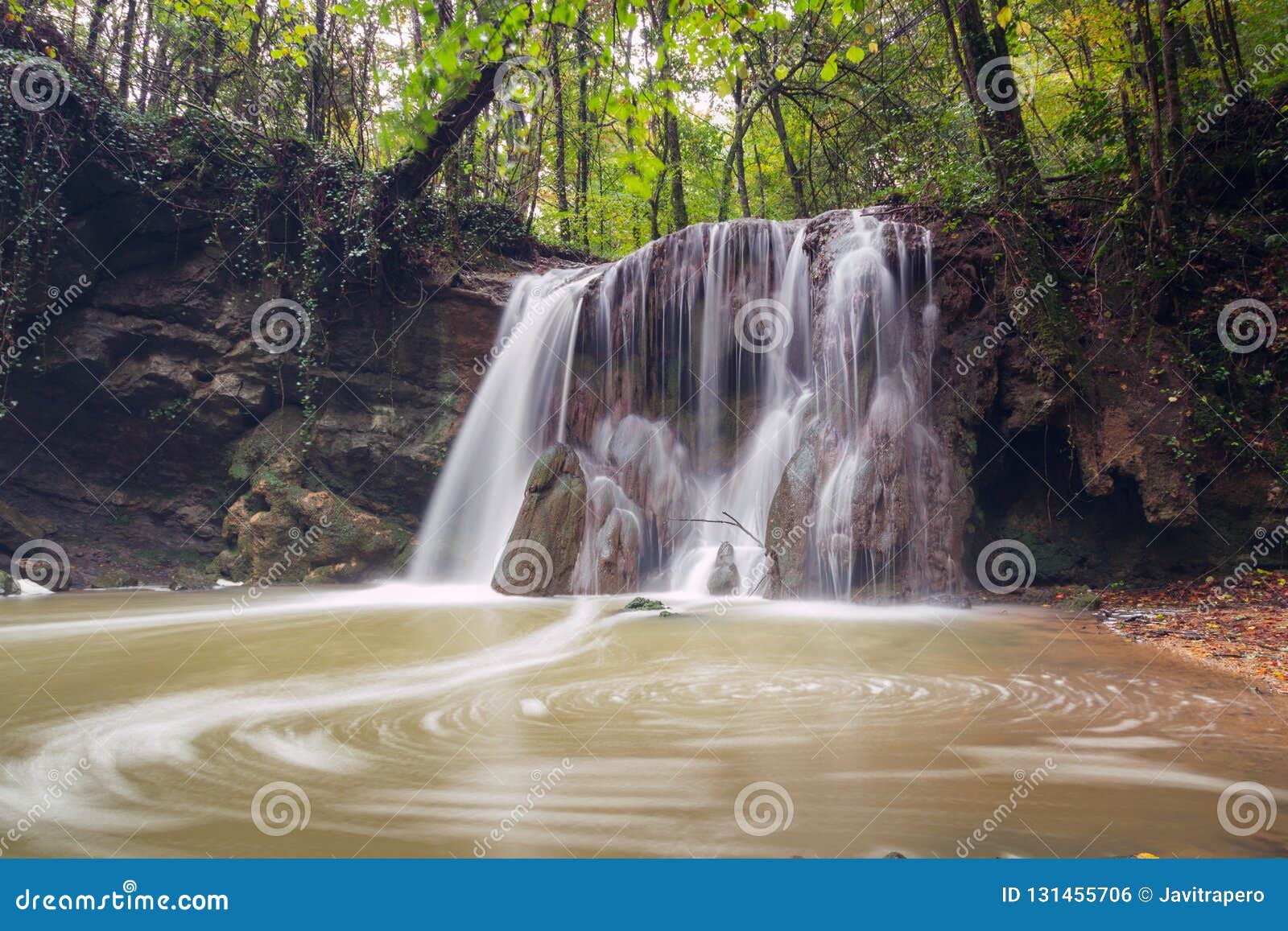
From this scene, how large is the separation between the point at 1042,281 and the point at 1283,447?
9.58ft

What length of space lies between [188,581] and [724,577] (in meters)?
7.07

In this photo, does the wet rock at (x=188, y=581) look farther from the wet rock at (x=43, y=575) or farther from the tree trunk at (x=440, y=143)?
the tree trunk at (x=440, y=143)

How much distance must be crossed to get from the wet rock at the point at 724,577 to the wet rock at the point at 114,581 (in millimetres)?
7705

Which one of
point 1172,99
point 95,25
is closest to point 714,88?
point 1172,99

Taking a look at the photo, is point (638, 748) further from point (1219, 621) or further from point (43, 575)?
point (43, 575)

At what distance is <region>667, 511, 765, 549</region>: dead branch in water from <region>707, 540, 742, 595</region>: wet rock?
40 cm

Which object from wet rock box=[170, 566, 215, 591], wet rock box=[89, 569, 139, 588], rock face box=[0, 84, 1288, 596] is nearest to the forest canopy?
rock face box=[0, 84, 1288, 596]

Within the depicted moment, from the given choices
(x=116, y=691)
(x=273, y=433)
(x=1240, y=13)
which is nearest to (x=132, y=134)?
(x=273, y=433)

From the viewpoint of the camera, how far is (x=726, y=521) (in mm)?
9031

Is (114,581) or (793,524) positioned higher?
(793,524)

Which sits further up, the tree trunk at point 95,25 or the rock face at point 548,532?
the tree trunk at point 95,25

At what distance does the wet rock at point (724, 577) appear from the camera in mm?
7875

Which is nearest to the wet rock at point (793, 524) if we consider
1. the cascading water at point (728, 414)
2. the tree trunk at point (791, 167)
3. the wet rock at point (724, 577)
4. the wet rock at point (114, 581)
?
the cascading water at point (728, 414)

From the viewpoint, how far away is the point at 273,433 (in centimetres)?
1062
